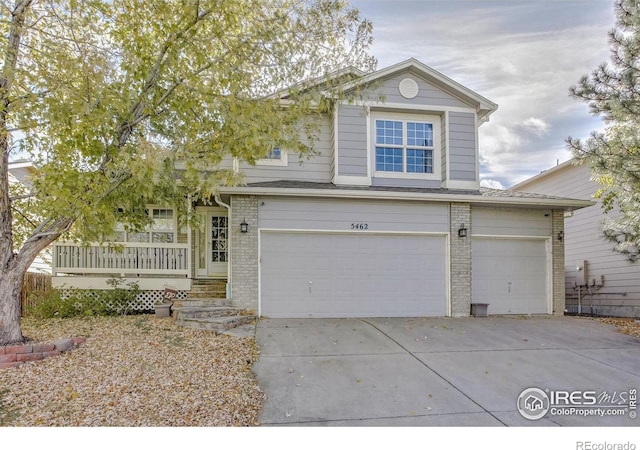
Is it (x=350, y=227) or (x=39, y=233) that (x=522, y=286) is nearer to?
(x=350, y=227)

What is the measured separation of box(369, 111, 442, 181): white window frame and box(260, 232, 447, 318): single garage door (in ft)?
5.74

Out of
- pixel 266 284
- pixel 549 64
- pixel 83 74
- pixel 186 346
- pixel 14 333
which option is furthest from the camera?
pixel 266 284

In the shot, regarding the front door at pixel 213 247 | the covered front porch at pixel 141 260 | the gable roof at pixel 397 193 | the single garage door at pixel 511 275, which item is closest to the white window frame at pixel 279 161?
the gable roof at pixel 397 193

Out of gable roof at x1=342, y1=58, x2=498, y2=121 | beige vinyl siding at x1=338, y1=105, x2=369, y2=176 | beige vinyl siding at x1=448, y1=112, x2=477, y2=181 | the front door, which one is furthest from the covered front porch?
beige vinyl siding at x1=448, y1=112, x2=477, y2=181

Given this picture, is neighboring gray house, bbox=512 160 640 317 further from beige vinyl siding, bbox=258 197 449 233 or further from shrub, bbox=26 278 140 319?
shrub, bbox=26 278 140 319

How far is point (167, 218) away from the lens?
1029 cm

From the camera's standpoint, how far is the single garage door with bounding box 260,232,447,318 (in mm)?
9016

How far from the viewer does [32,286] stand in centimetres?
944

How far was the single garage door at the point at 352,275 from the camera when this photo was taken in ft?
29.6

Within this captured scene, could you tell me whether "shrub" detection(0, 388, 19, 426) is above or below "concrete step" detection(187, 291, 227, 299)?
below

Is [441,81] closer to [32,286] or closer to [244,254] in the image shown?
[244,254]

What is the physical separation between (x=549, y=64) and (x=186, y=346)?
338 inches

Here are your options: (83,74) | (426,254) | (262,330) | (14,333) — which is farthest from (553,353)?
(14,333)

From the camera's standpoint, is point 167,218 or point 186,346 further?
point 167,218
